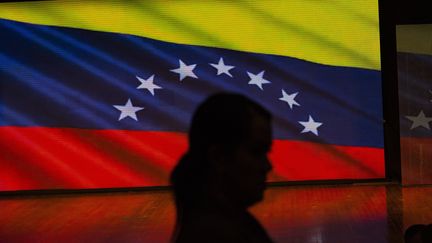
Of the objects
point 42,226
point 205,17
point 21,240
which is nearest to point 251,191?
point 21,240

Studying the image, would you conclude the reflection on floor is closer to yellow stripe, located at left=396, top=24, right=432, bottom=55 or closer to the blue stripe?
the blue stripe

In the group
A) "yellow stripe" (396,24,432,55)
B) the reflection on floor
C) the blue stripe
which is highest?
"yellow stripe" (396,24,432,55)

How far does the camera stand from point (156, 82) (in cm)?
787

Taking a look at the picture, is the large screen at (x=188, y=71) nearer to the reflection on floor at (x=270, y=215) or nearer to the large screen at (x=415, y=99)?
the large screen at (x=415, y=99)

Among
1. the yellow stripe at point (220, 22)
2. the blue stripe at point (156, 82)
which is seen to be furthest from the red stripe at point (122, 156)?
the yellow stripe at point (220, 22)

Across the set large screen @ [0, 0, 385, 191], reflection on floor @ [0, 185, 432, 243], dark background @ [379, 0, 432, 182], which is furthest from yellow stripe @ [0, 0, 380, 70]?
reflection on floor @ [0, 185, 432, 243]

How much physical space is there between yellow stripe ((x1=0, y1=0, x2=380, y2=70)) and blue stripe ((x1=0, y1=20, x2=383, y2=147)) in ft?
0.36

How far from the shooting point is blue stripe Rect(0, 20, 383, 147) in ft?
25.8

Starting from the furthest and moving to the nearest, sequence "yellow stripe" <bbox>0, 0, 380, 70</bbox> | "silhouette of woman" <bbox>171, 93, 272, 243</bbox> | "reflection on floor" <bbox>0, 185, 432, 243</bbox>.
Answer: "yellow stripe" <bbox>0, 0, 380, 70</bbox> < "reflection on floor" <bbox>0, 185, 432, 243</bbox> < "silhouette of woman" <bbox>171, 93, 272, 243</bbox>

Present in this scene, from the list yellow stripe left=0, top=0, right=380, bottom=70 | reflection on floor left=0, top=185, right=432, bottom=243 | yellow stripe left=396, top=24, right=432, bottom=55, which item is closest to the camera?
reflection on floor left=0, top=185, right=432, bottom=243

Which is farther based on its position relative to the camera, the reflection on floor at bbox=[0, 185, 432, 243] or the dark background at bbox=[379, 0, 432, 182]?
the dark background at bbox=[379, 0, 432, 182]

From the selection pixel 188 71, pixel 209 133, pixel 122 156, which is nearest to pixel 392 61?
pixel 188 71

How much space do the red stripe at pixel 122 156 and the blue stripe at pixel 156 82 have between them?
6.1 inches

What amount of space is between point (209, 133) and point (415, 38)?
7370mm
